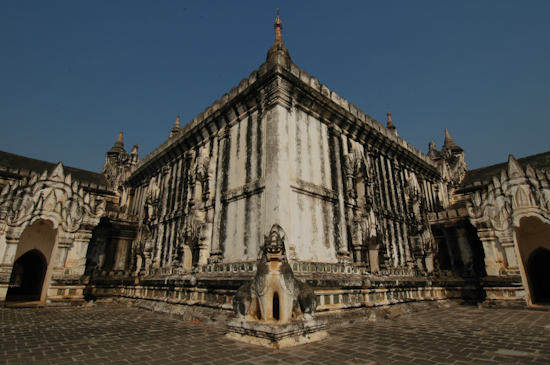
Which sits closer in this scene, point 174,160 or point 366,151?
point 366,151

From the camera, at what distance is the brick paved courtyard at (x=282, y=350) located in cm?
607

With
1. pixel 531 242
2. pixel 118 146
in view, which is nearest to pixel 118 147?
pixel 118 146

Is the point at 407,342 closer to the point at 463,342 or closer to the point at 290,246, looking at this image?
the point at 463,342

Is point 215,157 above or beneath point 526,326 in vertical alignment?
above

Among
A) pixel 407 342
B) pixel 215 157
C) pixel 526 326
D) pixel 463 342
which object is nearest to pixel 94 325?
pixel 215 157

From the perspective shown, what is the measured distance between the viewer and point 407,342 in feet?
24.5

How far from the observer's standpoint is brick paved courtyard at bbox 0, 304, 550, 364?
19.9 feet

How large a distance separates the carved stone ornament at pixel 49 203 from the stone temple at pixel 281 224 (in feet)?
0.21

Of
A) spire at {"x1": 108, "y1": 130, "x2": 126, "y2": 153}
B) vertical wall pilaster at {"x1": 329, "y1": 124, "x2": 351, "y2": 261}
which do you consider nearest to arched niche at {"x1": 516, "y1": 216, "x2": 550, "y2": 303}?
vertical wall pilaster at {"x1": 329, "y1": 124, "x2": 351, "y2": 261}

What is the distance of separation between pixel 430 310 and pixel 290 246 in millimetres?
8450

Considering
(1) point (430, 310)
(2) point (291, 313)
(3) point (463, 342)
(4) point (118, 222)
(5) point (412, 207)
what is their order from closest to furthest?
(3) point (463, 342), (2) point (291, 313), (1) point (430, 310), (5) point (412, 207), (4) point (118, 222)

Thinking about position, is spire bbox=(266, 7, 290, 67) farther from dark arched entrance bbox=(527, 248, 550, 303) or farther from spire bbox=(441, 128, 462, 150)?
spire bbox=(441, 128, 462, 150)

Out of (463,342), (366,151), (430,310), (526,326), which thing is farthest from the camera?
(366,151)

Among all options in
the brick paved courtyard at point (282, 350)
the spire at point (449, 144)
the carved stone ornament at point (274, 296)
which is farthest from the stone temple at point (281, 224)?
the spire at point (449, 144)
